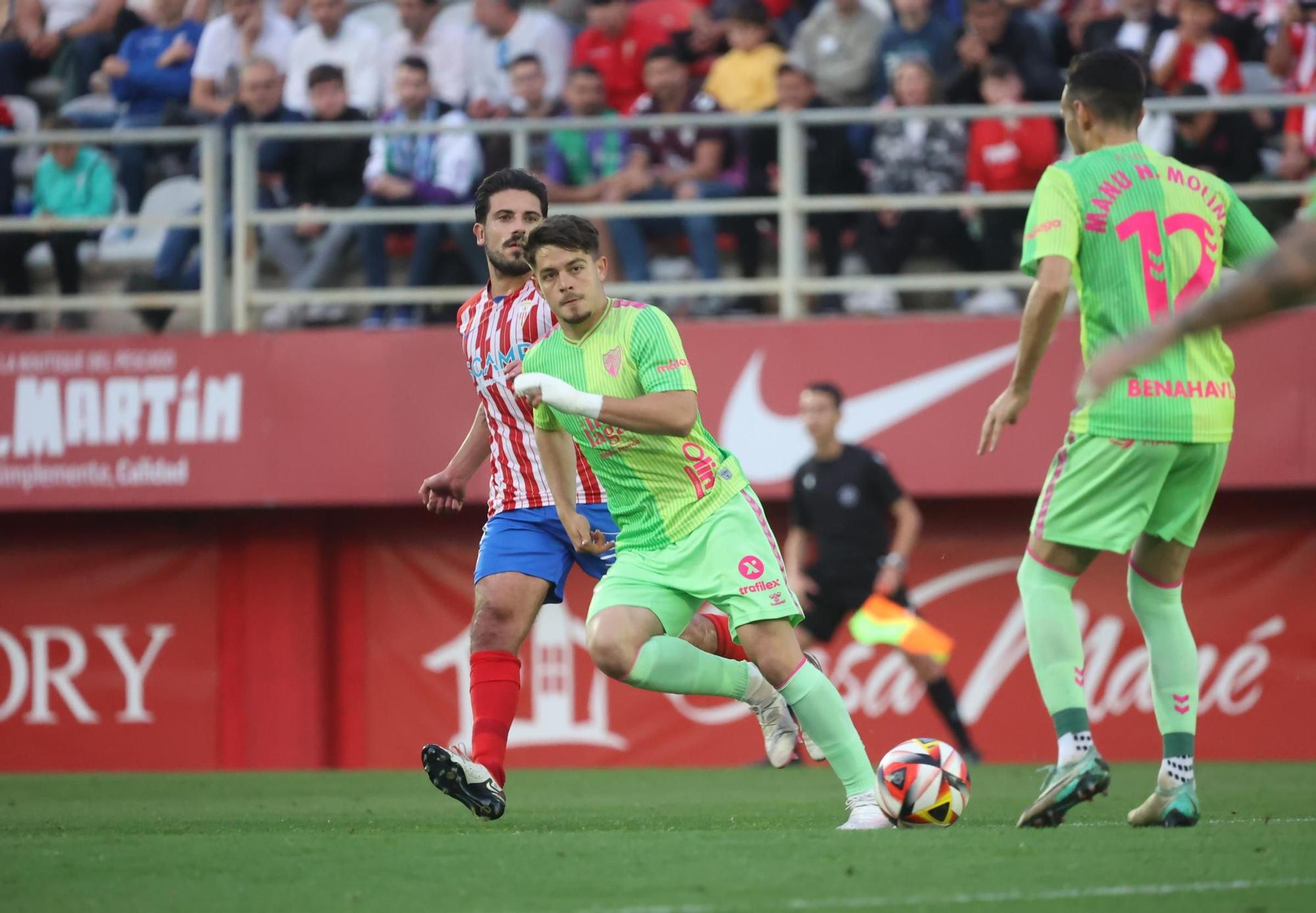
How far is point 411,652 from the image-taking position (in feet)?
43.7

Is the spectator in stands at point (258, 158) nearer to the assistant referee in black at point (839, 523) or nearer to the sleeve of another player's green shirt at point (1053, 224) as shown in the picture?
the assistant referee in black at point (839, 523)

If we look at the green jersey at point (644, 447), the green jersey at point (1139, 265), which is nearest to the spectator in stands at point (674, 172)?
the green jersey at point (644, 447)

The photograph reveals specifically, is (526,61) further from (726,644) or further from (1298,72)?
(726,644)

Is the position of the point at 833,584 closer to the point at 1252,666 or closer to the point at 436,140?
the point at 1252,666

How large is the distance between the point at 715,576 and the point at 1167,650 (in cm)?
142

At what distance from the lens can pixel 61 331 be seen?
1337 centimetres

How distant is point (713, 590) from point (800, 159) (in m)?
6.58

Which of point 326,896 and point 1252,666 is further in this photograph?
point 1252,666

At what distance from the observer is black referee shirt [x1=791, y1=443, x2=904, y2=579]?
11.5 m

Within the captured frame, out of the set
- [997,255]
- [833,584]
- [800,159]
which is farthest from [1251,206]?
[833,584]

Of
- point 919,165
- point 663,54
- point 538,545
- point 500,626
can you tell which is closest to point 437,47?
point 663,54

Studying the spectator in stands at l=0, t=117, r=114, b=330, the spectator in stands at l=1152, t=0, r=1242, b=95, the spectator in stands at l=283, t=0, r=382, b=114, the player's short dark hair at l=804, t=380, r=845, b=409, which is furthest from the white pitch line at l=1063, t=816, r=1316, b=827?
the spectator in stands at l=0, t=117, r=114, b=330

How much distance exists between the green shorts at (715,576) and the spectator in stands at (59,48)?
394 inches

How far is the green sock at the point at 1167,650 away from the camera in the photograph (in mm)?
5824
